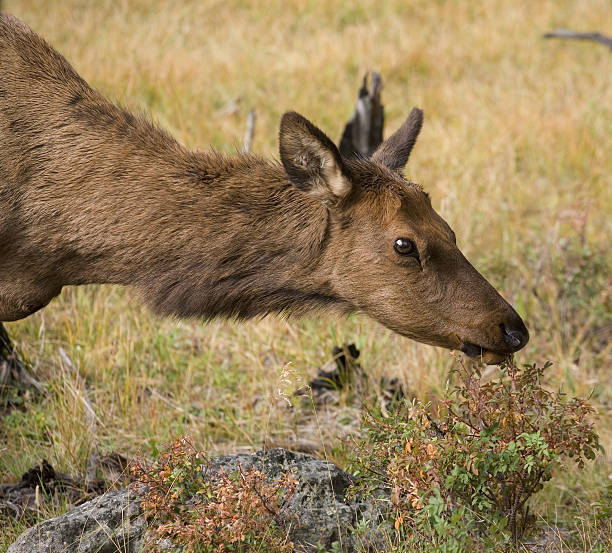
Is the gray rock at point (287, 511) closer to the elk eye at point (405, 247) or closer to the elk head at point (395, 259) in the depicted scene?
the elk head at point (395, 259)

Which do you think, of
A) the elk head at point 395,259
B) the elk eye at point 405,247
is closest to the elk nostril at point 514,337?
the elk head at point 395,259

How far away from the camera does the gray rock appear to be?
12.0ft

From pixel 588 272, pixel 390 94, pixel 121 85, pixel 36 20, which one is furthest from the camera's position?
pixel 36 20

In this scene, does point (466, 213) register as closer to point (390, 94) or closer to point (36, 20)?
point (390, 94)

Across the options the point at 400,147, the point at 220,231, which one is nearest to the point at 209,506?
the point at 220,231

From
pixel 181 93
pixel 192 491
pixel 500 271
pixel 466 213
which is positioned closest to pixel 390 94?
pixel 181 93

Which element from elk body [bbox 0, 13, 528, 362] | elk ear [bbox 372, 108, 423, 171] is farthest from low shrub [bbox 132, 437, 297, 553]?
elk ear [bbox 372, 108, 423, 171]

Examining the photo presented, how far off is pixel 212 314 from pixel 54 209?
0.84 meters

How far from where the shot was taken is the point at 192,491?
3.80 metres

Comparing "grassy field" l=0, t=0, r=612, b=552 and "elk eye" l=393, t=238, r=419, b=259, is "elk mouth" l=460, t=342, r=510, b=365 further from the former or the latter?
"grassy field" l=0, t=0, r=612, b=552

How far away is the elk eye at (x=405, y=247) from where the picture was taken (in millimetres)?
3943

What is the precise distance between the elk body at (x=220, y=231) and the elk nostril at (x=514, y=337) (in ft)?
0.22

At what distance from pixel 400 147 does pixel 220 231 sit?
1067 mm

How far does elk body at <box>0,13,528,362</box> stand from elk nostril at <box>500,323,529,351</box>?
0.07 m
